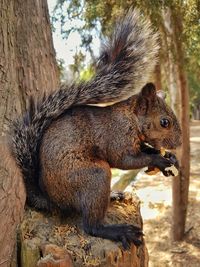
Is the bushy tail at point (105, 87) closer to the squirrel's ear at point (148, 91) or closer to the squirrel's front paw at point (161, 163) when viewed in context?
the squirrel's ear at point (148, 91)

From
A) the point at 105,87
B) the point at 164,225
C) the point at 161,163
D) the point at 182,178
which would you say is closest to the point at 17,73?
the point at 105,87

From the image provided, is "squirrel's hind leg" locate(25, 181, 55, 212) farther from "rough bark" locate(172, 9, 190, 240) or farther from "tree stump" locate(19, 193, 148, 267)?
"rough bark" locate(172, 9, 190, 240)

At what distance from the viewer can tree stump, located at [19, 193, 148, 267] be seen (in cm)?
164

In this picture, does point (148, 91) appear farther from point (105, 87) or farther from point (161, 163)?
point (161, 163)

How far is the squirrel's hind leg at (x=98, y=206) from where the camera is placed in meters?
1.71

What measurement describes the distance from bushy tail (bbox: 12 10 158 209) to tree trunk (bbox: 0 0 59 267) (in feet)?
0.35

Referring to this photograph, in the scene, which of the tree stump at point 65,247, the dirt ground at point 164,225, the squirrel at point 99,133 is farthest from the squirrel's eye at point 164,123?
the dirt ground at point 164,225

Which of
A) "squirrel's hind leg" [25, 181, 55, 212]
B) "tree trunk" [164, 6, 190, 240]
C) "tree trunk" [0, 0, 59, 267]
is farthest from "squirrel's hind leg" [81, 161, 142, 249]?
"tree trunk" [164, 6, 190, 240]

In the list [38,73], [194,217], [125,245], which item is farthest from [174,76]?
[125,245]

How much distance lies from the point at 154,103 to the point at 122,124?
0.69 ft

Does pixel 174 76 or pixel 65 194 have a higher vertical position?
pixel 174 76

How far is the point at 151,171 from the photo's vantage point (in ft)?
6.60

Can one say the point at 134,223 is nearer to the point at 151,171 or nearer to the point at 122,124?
the point at 151,171

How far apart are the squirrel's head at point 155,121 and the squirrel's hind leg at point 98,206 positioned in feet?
1.16
